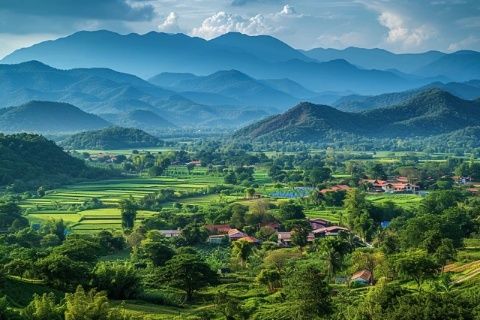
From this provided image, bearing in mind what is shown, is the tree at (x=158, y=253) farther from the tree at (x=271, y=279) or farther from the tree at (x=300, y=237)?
the tree at (x=300, y=237)

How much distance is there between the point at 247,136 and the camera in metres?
187

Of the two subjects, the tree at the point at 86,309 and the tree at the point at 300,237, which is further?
the tree at the point at 300,237

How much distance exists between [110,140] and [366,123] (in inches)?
3292

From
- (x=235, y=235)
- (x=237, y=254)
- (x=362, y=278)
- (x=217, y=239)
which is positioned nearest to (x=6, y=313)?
(x=362, y=278)

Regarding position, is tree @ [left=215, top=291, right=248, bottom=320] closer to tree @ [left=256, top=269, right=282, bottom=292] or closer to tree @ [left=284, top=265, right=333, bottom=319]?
tree @ [left=284, top=265, right=333, bottom=319]

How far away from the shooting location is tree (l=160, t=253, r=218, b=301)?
32.9 metres

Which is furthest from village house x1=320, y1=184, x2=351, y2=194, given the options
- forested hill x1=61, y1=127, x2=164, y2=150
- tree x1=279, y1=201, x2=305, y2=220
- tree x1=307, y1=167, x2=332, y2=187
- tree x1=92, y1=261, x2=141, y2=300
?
forested hill x1=61, y1=127, x2=164, y2=150

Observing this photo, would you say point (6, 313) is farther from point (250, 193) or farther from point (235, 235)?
point (250, 193)

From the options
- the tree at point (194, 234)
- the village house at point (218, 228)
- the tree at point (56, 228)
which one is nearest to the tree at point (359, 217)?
the village house at point (218, 228)

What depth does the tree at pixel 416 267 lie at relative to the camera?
104 ft

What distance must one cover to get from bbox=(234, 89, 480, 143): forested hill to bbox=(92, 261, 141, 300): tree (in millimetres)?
145976

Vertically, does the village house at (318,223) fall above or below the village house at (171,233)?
below

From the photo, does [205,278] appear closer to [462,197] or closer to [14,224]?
[14,224]

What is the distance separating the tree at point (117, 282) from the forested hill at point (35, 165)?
4733cm
